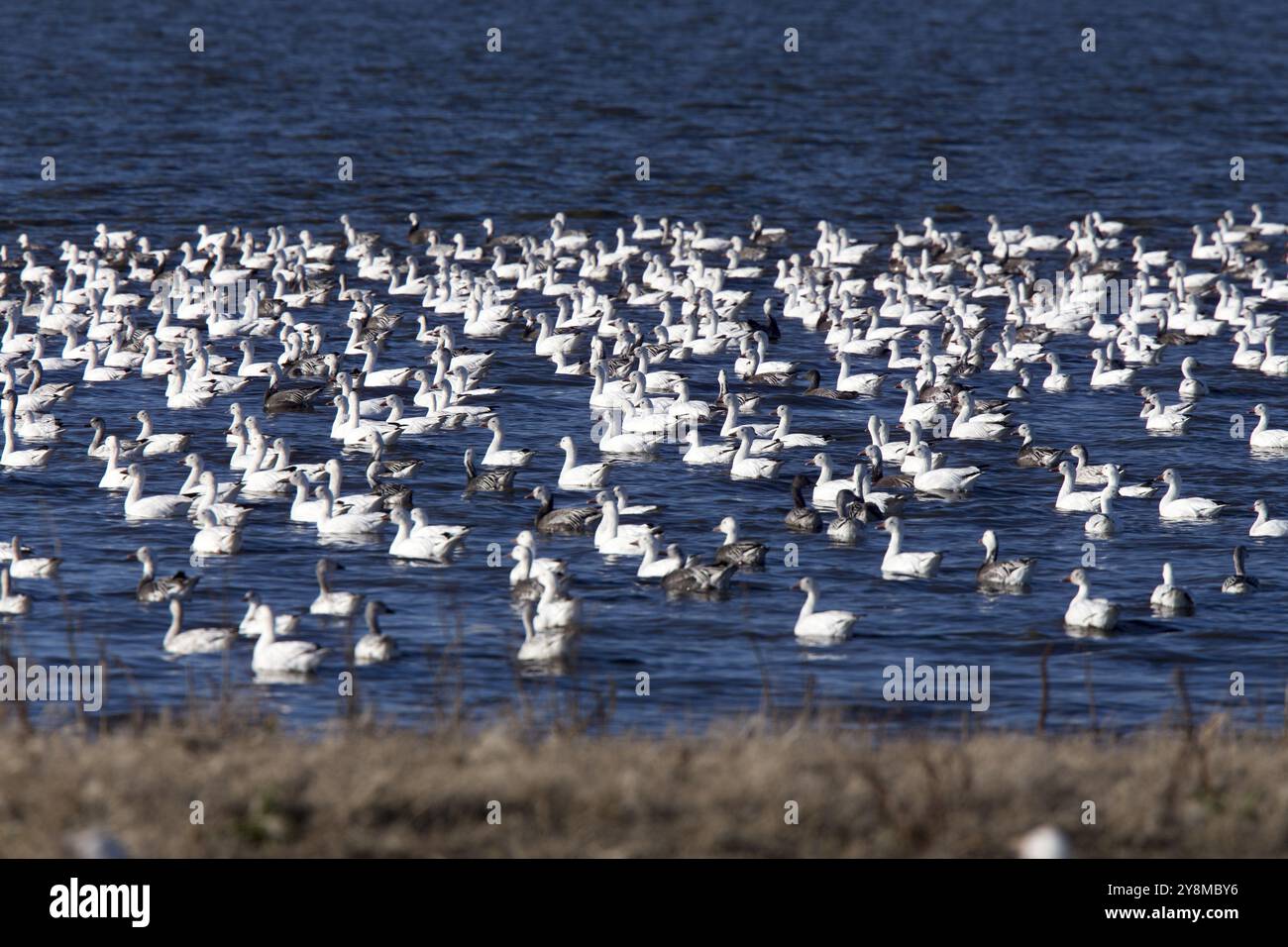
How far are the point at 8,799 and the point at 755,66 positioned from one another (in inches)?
2767

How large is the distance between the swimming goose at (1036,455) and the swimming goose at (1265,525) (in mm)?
3919

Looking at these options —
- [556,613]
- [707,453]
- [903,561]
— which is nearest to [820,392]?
[707,453]

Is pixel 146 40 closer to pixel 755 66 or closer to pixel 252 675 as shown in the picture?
pixel 755 66

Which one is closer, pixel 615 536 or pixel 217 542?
pixel 217 542

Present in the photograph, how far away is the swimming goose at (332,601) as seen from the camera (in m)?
20.6

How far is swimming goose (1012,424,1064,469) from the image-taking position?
28469 mm

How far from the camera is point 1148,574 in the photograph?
23375 millimetres

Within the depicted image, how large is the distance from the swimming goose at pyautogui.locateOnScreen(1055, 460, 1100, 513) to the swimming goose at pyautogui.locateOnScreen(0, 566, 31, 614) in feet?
43.6

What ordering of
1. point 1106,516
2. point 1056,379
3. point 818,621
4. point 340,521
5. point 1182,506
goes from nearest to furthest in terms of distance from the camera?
1. point 818,621
2. point 340,521
3. point 1106,516
4. point 1182,506
5. point 1056,379

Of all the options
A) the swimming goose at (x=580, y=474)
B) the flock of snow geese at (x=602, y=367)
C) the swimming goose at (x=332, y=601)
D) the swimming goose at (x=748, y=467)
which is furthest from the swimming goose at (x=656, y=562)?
the swimming goose at (x=748, y=467)

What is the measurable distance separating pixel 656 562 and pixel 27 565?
7.00 meters

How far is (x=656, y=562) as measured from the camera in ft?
74.4

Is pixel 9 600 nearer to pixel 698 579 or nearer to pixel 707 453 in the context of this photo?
pixel 698 579

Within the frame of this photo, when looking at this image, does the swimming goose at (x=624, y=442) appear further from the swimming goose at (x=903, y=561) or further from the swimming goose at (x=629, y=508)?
the swimming goose at (x=903, y=561)
